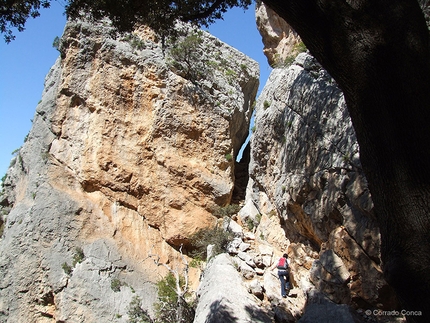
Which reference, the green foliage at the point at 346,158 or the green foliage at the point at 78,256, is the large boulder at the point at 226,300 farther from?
the green foliage at the point at 78,256

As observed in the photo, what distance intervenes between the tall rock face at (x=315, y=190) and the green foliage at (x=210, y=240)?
3.83ft

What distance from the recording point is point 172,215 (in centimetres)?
1234

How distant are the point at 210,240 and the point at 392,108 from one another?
858 cm

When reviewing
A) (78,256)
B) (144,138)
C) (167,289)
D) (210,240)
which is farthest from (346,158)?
(78,256)

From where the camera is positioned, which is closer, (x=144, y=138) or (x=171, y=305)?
(x=171, y=305)

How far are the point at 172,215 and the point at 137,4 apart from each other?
7.08 meters

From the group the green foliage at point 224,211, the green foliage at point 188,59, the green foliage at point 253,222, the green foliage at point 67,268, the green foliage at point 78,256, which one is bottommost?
the green foliage at point 67,268

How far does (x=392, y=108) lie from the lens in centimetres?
298

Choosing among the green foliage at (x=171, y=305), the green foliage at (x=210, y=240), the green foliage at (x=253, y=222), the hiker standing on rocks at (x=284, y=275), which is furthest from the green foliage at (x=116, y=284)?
Result: the hiker standing on rocks at (x=284, y=275)

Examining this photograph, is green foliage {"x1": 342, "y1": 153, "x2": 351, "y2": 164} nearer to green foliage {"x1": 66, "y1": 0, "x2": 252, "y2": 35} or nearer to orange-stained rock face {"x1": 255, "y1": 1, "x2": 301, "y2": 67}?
green foliage {"x1": 66, "y1": 0, "x2": 252, "y2": 35}

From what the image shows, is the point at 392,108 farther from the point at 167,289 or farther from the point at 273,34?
the point at 273,34

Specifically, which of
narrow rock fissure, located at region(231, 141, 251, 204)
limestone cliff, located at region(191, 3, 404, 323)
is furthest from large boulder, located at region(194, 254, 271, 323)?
narrow rock fissure, located at region(231, 141, 251, 204)

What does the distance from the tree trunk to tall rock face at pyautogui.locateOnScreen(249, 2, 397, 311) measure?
13.1ft

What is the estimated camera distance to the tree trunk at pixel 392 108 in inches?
109
